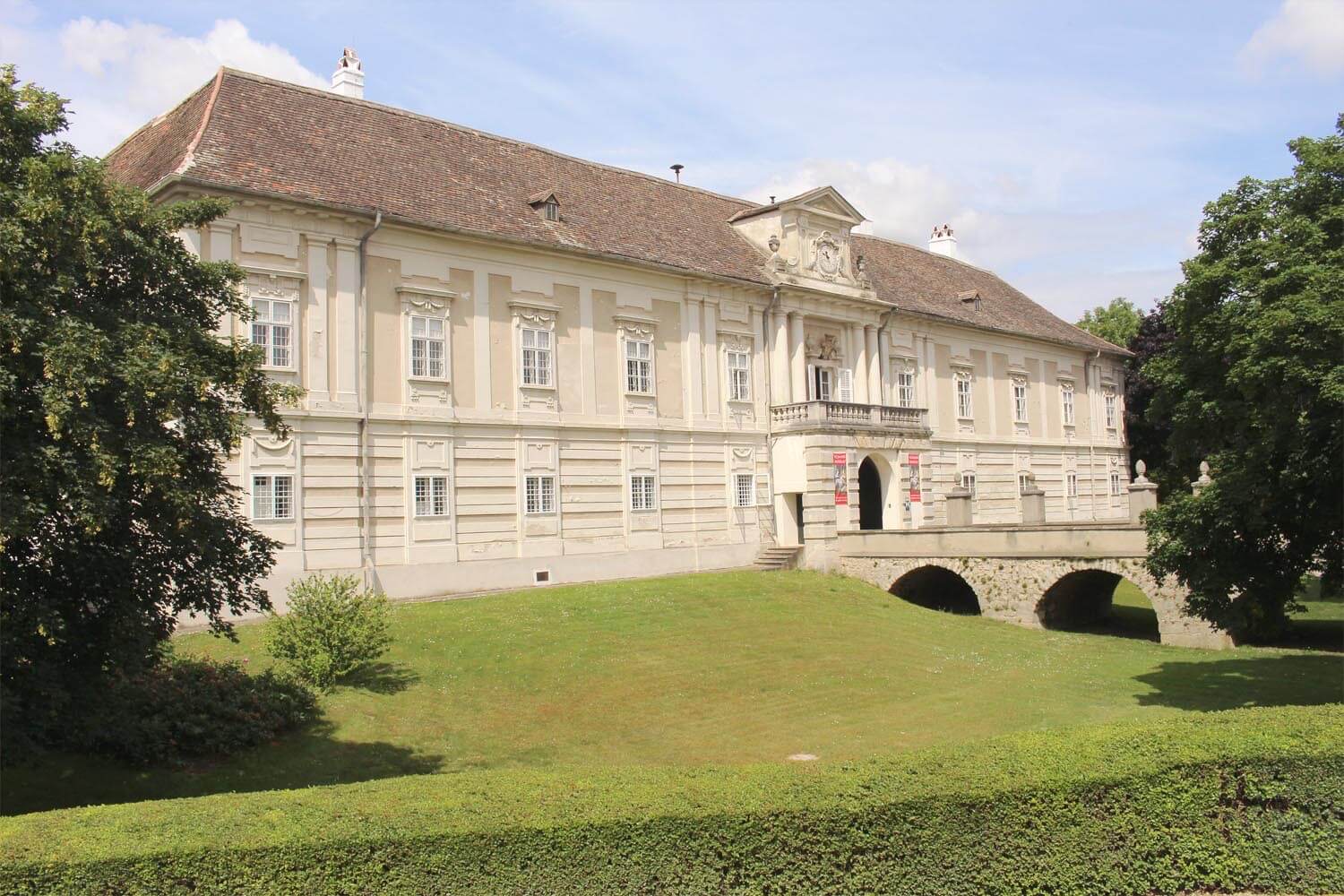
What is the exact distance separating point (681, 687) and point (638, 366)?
13.6m

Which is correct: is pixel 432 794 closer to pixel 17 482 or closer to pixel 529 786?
pixel 529 786

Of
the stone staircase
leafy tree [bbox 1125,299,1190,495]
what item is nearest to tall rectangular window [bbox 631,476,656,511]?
the stone staircase

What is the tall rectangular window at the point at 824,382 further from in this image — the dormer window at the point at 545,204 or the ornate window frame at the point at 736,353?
the dormer window at the point at 545,204

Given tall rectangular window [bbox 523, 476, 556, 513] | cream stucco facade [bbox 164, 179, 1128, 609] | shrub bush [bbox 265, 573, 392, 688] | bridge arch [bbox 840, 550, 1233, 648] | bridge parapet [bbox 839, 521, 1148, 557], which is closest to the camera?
shrub bush [bbox 265, 573, 392, 688]

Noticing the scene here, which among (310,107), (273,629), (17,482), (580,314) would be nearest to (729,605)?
(580,314)

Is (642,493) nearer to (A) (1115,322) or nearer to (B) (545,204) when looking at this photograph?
(B) (545,204)

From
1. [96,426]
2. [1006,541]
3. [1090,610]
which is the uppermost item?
[96,426]

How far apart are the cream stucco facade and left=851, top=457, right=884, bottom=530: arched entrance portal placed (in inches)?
10.1

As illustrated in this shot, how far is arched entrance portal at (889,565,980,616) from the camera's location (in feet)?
111

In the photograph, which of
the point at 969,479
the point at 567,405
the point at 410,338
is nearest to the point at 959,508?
the point at 969,479

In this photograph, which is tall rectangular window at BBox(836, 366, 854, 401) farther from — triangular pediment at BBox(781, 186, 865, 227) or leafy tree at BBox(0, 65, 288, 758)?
leafy tree at BBox(0, 65, 288, 758)

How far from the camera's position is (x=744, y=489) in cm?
3441

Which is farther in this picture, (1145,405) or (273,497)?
(1145,405)

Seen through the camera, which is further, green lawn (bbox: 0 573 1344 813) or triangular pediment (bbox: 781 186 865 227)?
triangular pediment (bbox: 781 186 865 227)
